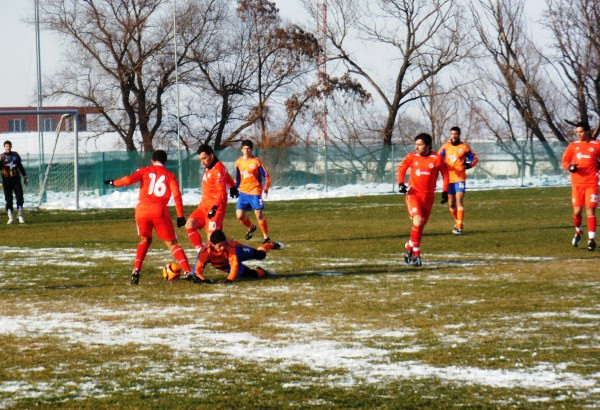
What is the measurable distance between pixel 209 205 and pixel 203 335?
20.2 feet

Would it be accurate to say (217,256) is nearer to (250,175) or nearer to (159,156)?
(159,156)

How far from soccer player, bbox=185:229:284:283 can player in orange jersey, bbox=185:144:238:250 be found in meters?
1.21

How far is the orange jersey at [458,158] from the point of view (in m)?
20.7

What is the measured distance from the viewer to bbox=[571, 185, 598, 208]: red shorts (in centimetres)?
1645

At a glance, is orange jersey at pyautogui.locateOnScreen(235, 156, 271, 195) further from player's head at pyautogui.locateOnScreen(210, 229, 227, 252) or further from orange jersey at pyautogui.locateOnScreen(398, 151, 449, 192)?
player's head at pyautogui.locateOnScreen(210, 229, 227, 252)

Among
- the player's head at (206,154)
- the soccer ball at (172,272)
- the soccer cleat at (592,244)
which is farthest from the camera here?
the soccer cleat at (592,244)

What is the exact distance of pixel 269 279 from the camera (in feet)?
43.1

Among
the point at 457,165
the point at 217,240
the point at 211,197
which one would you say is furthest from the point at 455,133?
the point at 217,240

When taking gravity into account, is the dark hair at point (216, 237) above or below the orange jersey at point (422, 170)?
below

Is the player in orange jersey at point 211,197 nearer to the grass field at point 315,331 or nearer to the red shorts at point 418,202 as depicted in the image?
the grass field at point 315,331

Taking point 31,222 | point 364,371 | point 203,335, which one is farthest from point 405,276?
point 31,222

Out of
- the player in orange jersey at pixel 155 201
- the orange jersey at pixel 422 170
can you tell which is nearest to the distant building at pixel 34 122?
the orange jersey at pixel 422 170

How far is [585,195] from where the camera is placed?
16.7 m

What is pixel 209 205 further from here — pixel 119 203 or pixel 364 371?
pixel 119 203
